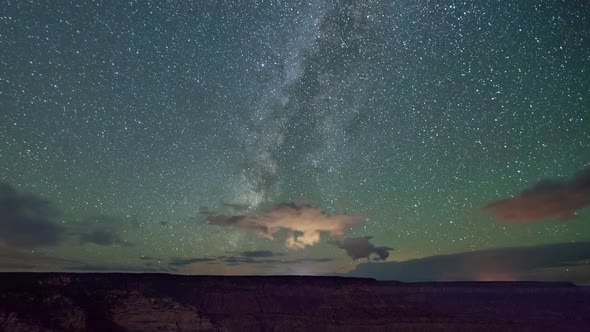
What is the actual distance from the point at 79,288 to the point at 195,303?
14.5m

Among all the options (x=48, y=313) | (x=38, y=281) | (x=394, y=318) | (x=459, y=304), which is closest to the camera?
(x=48, y=313)

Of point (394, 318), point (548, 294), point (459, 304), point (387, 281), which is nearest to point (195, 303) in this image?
point (394, 318)

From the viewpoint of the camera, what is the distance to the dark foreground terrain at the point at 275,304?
144 feet

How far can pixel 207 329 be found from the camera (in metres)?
49.7

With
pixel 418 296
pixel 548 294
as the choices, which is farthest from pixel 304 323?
pixel 548 294

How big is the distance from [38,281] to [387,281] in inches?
1841

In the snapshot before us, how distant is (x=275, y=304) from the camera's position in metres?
61.7

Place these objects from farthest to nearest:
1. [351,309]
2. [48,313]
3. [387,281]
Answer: [387,281] → [351,309] → [48,313]

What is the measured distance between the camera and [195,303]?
58.3 meters

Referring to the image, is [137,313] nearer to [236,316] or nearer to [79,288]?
[79,288]

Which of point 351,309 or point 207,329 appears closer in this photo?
point 207,329

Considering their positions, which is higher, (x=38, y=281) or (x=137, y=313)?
(x=38, y=281)

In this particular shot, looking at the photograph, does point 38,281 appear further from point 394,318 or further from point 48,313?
point 394,318

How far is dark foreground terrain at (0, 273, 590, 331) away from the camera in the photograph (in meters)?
43.9
